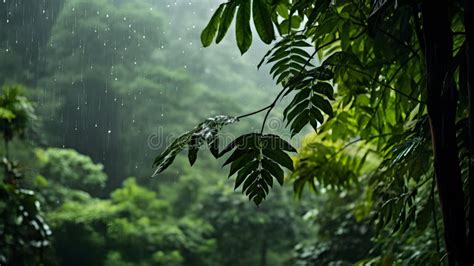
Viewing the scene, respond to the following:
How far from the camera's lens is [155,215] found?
5141mm

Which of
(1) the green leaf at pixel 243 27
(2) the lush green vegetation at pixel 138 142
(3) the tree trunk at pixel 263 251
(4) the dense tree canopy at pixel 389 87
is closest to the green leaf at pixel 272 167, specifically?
(4) the dense tree canopy at pixel 389 87

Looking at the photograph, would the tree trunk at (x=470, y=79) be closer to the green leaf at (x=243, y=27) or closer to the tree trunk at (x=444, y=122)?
the tree trunk at (x=444, y=122)

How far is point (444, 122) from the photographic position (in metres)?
0.42

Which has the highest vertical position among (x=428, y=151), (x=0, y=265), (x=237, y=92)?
(x=237, y=92)

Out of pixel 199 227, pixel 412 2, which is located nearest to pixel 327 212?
pixel 199 227

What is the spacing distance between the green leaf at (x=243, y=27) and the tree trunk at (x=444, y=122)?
0.62 ft

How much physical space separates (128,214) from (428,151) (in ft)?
14.8

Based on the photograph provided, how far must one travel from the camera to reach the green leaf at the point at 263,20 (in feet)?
1.82

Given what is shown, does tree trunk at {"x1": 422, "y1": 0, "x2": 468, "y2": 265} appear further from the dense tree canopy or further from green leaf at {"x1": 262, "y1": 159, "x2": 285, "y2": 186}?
green leaf at {"x1": 262, "y1": 159, "x2": 285, "y2": 186}

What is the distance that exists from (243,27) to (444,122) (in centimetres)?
24

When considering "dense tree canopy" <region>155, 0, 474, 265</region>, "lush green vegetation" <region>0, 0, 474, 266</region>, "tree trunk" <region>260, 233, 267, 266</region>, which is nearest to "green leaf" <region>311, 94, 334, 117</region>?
"dense tree canopy" <region>155, 0, 474, 265</region>

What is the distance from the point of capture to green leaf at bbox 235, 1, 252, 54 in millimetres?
556

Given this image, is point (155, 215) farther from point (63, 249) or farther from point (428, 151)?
point (428, 151)

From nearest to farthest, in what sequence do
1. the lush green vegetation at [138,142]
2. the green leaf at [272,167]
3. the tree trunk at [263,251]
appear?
the green leaf at [272,167]
the lush green vegetation at [138,142]
the tree trunk at [263,251]
